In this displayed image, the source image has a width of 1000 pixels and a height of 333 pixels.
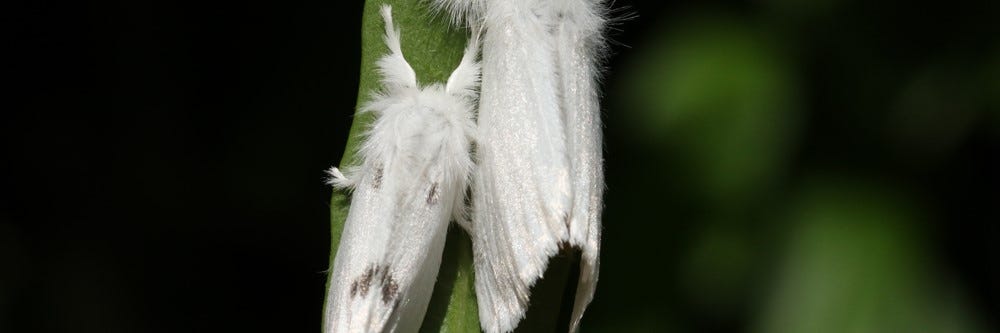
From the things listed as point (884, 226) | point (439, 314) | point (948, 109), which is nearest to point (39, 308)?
point (439, 314)

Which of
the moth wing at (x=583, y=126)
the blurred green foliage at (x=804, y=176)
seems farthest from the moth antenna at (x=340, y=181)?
the blurred green foliage at (x=804, y=176)

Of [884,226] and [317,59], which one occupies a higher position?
[317,59]

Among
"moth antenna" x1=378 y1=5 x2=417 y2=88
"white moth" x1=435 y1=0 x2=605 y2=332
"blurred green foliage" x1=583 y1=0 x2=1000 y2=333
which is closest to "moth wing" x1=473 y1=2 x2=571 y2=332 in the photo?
"white moth" x1=435 y1=0 x2=605 y2=332

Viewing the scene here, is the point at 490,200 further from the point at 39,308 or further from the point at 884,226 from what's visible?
the point at 39,308

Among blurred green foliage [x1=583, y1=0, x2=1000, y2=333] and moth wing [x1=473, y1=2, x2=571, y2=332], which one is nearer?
moth wing [x1=473, y1=2, x2=571, y2=332]

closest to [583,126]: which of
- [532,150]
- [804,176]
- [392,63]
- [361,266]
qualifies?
[532,150]

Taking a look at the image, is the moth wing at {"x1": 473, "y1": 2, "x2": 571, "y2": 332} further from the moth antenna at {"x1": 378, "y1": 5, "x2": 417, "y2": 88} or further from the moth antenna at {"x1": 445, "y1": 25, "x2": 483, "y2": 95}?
the moth antenna at {"x1": 378, "y1": 5, "x2": 417, "y2": 88}

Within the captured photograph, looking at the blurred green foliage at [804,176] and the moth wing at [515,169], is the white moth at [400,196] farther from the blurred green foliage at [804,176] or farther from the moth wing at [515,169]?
the blurred green foliage at [804,176]
